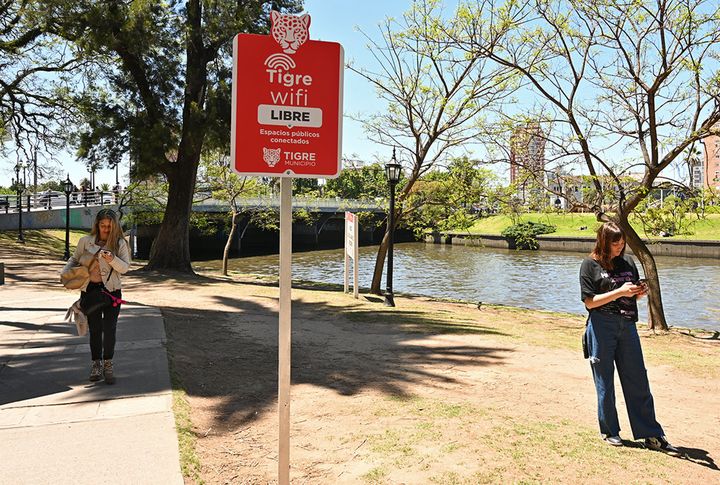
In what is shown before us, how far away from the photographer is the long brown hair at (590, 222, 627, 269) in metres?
4.53

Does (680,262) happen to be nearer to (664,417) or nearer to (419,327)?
(419,327)

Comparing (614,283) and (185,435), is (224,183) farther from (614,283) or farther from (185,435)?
(614,283)

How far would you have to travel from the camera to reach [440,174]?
18297mm

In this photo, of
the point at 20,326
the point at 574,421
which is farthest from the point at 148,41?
the point at 574,421

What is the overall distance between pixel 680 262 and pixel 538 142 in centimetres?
3369

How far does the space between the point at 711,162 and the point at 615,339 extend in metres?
10.5

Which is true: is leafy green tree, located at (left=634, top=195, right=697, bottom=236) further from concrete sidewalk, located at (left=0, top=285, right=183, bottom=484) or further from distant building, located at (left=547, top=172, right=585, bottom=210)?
concrete sidewalk, located at (left=0, top=285, right=183, bottom=484)

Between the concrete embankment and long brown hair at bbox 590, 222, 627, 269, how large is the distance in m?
32.7

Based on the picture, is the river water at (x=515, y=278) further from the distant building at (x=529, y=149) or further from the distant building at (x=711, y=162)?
the distant building at (x=529, y=149)

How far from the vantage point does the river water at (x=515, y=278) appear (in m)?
21.4

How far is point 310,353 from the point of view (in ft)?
26.5

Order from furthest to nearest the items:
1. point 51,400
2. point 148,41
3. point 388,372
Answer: point 148,41
point 388,372
point 51,400

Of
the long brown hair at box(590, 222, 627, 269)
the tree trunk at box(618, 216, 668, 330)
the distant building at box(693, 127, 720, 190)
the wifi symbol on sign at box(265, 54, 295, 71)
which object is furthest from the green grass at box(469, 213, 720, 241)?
the wifi symbol on sign at box(265, 54, 295, 71)

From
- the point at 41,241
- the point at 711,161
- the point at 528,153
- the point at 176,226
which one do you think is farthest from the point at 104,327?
A: the point at 41,241
